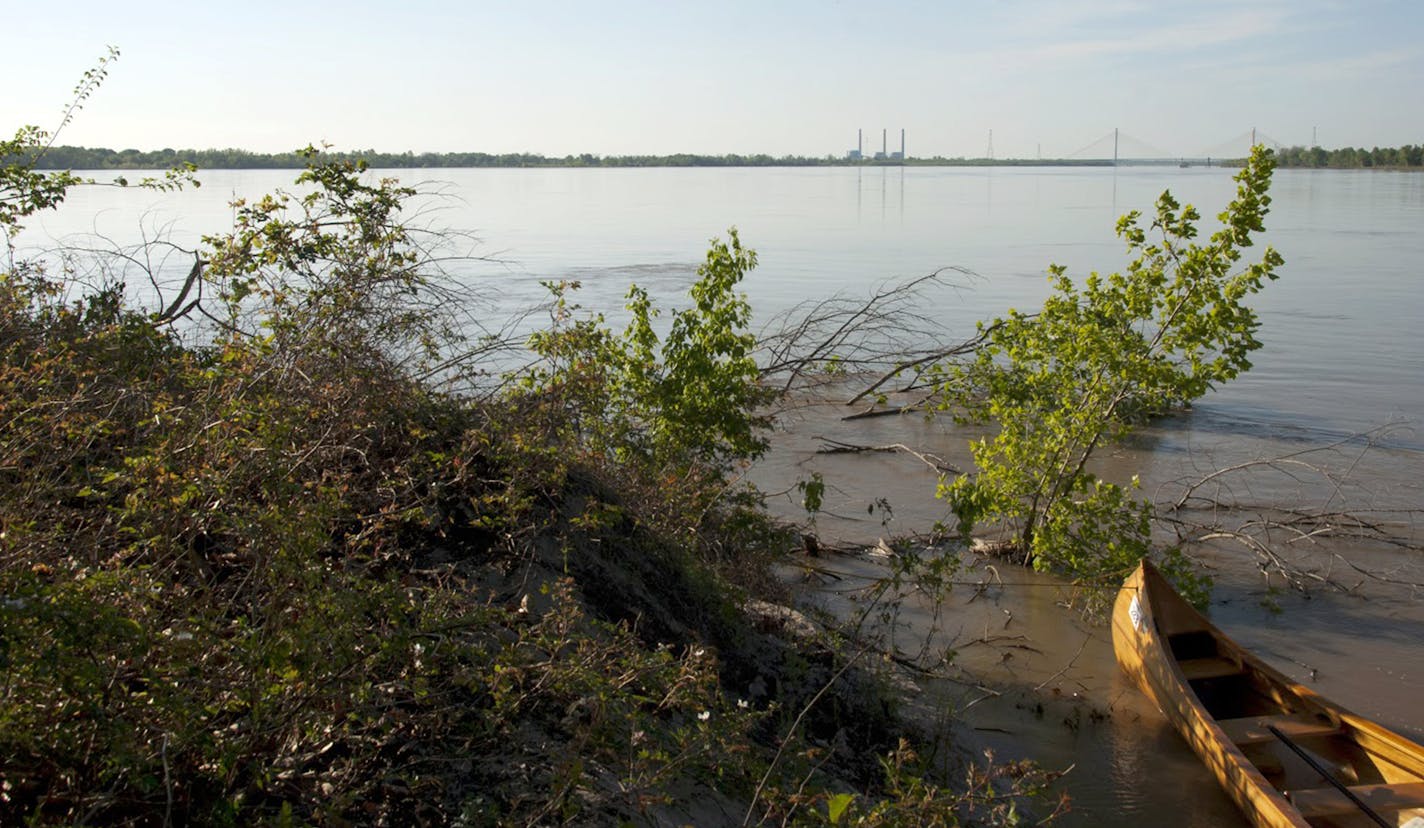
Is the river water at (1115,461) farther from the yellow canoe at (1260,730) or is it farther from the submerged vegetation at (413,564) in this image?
the submerged vegetation at (413,564)

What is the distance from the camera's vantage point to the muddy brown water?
6668mm

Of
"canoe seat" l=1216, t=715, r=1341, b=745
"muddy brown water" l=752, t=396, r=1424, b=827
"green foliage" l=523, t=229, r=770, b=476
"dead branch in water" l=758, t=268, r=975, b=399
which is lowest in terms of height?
"muddy brown water" l=752, t=396, r=1424, b=827

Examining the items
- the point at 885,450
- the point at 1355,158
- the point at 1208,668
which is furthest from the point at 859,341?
the point at 1355,158

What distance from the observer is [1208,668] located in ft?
24.4

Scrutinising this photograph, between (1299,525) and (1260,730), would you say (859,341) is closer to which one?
(1299,525)

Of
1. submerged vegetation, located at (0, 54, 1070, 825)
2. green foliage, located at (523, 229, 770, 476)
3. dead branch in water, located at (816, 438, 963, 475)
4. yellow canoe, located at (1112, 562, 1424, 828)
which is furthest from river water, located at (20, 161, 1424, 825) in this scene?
green foliage, located at (523, 229, 770, 476)

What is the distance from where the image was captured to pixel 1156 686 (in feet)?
23.9

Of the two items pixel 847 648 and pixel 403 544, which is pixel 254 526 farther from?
pixel 847 648

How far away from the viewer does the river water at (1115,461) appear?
23.9 ft

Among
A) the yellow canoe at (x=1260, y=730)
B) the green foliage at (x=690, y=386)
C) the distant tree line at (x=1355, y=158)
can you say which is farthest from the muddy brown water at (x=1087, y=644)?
the distant tree line at (x=1355, y=158)

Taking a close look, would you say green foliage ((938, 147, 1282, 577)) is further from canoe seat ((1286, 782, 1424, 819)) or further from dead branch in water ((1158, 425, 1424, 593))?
canoe seat ((1286, 782, 1424, 819))

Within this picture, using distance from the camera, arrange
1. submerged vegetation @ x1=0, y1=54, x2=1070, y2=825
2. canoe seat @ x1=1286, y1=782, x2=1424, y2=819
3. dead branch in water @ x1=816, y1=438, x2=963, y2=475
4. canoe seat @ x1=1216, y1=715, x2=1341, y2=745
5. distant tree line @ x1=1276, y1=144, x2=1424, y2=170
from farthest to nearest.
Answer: distant tree line @ x1=1276, y1=144, x2=1424, y2=170 → dead branch in water @ x1=816, y1=438, x2=963, y2=475 → canoe seat @ x1=1216, y1=715, x2=1341, y2=745 → canoe seat @ x1=1286, y1=782, x2=1424, y2=819 → submerged vegetation @ x1=0, y1=54, x2=1070, y2=825

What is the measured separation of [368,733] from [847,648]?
141 inches

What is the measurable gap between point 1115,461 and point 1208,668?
674cm
